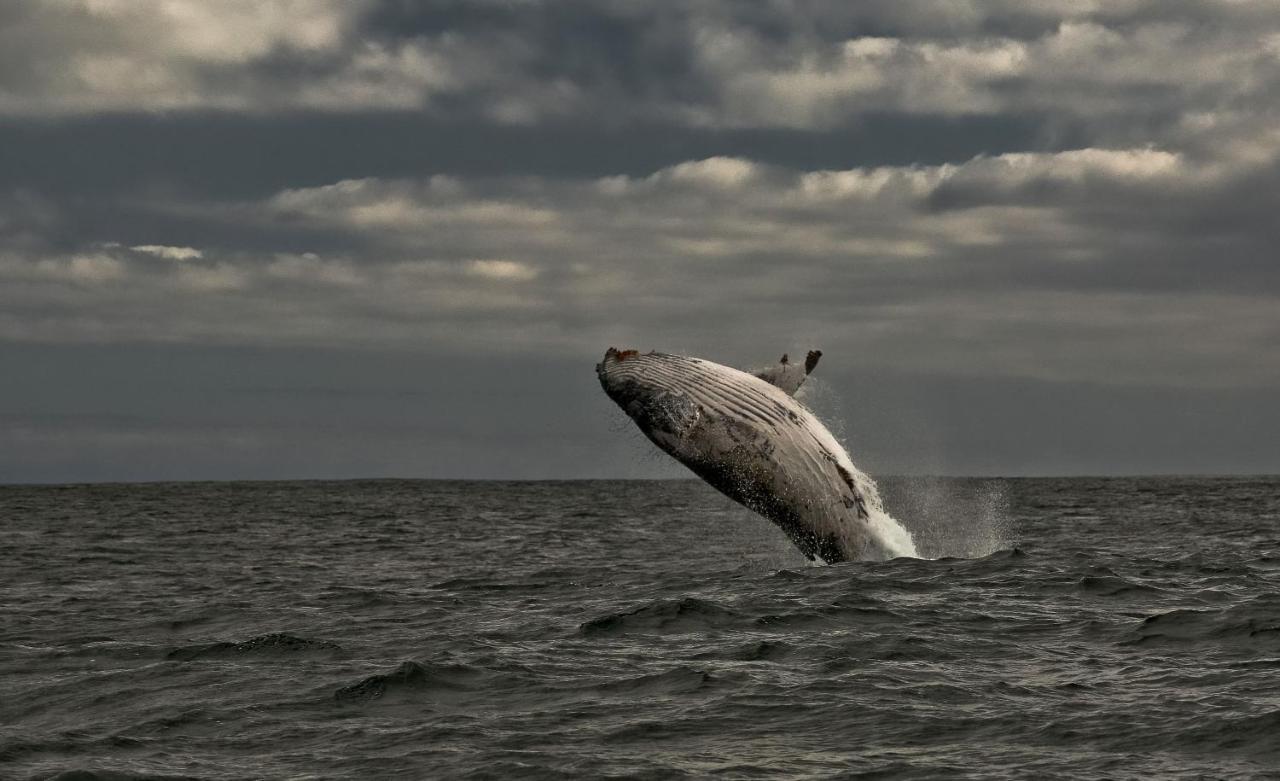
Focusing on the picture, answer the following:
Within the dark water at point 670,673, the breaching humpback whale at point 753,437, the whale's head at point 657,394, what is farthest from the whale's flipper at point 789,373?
the dark water at point 670,673

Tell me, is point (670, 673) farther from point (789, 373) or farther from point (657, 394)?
point (789, 373)

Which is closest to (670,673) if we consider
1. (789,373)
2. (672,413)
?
(672,413)

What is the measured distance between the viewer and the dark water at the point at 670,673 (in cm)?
920

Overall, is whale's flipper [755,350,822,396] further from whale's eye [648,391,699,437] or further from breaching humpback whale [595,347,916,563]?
whale's eye [648,391,699,437]

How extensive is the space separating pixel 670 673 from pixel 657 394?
3903 mm

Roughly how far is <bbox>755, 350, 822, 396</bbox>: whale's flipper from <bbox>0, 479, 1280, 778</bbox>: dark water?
103 inches

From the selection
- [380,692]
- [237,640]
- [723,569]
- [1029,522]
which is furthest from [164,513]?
[380,692]

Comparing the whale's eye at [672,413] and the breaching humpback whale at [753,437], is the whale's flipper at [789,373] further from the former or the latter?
the whale's eye at [672,413]

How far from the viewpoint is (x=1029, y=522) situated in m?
47.5

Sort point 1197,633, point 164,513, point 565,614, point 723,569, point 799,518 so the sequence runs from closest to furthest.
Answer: point 1197,633 → point 799,518 → point 565,614 → point 723,569 → point 164,513

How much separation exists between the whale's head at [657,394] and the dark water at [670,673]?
217 cm

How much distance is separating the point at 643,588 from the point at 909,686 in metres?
9.32

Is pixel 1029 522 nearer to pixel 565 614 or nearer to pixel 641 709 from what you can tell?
Result: pixel 565 614

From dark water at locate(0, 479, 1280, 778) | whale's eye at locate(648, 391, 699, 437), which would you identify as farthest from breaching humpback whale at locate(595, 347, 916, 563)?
dark water at locate(0, 479, 1280, 778)
